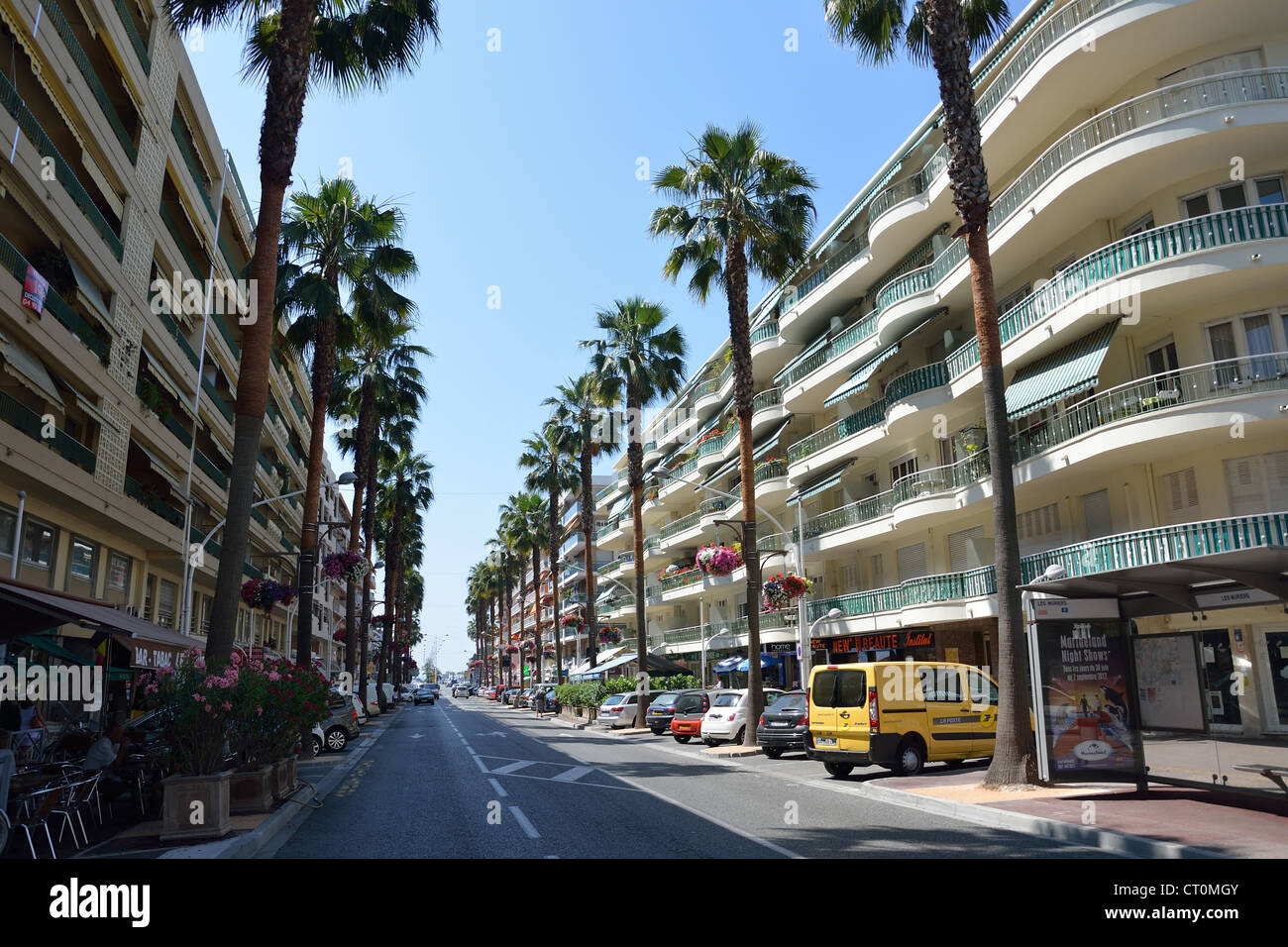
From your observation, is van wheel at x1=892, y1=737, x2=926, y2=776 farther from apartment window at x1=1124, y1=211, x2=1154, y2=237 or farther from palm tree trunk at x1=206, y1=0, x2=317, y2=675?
apartment window at x1=1124, y1=211, x2=1154, y2=237

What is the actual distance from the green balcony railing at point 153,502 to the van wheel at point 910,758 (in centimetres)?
2106

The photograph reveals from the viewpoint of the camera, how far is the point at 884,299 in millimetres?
28594

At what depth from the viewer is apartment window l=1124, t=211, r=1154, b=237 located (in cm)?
2011

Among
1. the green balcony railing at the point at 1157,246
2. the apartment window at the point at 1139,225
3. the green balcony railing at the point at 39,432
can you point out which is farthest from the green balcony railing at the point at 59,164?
the apartment window at the point at 1139,225

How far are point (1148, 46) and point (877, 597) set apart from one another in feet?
56.7

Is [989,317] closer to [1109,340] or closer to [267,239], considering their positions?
[1109,340]

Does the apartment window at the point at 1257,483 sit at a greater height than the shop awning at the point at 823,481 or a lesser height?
lesser

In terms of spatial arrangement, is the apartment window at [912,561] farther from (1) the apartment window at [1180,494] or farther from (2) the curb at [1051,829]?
(2) the curb at [1051,829]

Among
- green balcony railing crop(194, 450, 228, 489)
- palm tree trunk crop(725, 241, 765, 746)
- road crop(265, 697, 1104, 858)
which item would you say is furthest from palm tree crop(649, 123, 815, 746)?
green balcony railing crop(194, 450, 228, 489)

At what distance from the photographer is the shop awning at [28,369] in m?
17.8

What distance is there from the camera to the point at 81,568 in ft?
76.0

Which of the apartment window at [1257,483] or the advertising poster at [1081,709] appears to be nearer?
the advertising poster at [1081,709]

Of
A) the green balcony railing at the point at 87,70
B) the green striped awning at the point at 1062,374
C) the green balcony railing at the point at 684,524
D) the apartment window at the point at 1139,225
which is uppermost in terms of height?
the green balcony railing at the point at 87,70
